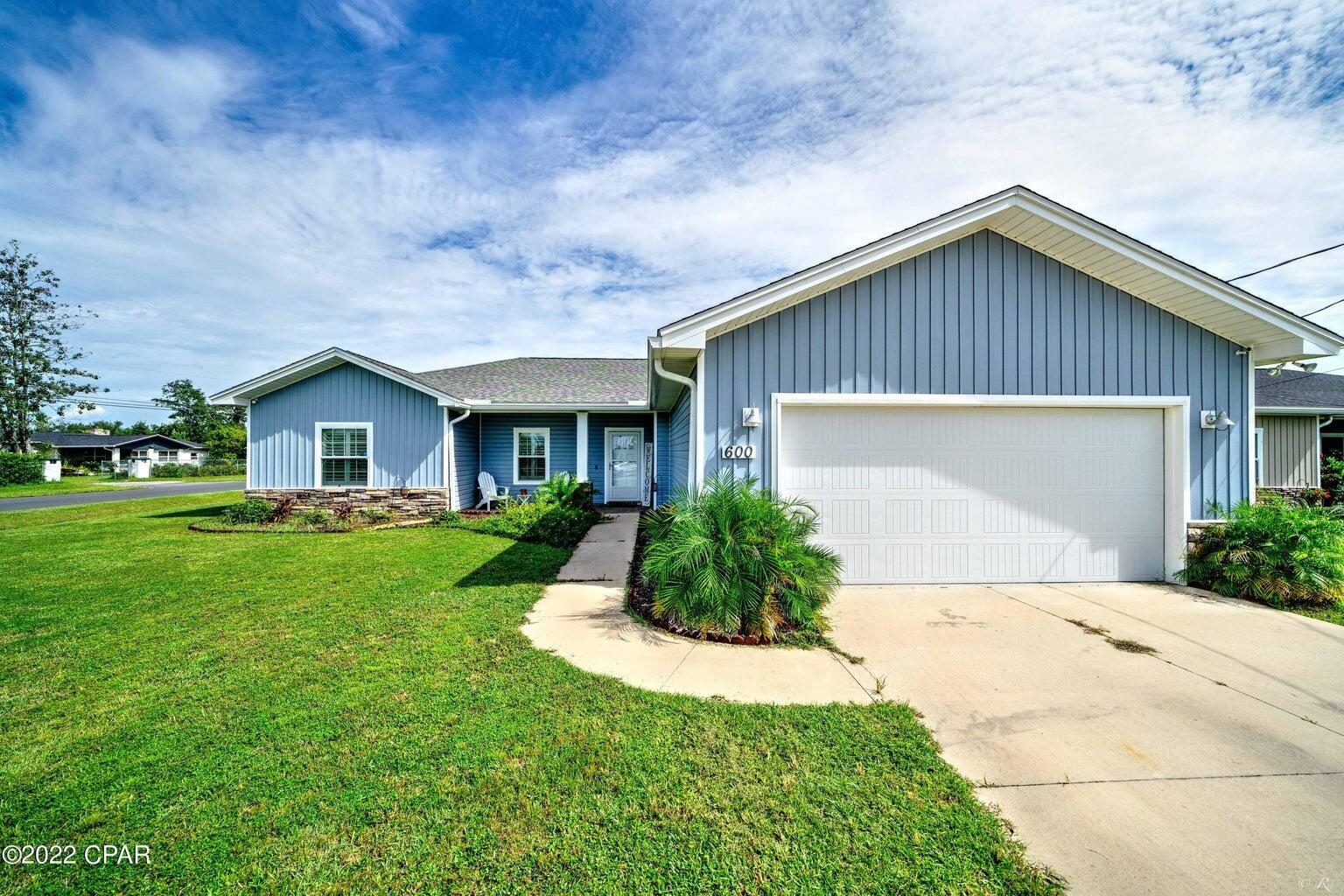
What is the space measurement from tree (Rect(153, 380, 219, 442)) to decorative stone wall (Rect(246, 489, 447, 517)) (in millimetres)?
57502

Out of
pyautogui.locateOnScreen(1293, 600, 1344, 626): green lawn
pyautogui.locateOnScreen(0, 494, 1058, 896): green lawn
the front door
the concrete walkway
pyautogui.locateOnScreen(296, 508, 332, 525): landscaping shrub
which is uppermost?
the front door

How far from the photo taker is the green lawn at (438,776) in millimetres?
2020

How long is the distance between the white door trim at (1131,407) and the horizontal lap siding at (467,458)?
9.02 m

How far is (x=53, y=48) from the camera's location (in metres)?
7.61

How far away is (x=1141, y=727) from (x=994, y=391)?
3.91 meters

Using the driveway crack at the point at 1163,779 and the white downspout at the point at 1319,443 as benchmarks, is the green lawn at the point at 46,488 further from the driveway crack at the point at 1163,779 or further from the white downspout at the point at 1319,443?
the white downspout at the point at 1319,443

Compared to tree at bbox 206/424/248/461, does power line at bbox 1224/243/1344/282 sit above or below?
above

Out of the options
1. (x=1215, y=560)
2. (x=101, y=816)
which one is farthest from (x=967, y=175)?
(x=101, y=816)

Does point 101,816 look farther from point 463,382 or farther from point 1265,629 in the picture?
point 463,382

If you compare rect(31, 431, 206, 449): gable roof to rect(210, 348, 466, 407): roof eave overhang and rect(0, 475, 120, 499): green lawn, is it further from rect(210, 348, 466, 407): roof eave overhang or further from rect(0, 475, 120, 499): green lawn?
rect(210, 348, 466, 407): roof eave overhang

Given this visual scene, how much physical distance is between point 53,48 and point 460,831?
12.1m

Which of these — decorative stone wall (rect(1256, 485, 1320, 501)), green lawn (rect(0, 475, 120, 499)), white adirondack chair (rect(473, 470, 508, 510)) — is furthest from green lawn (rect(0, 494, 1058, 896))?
green lawn (rect(0, 475, 120, 499))

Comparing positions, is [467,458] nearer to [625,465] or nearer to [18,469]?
[625,465]

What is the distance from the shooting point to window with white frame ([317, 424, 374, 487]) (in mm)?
12281
